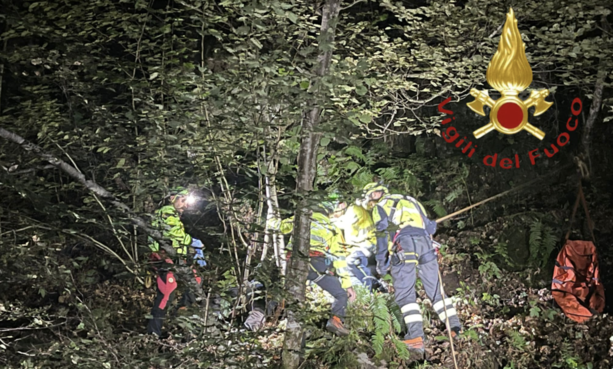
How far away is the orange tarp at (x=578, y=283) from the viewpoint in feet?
18.5

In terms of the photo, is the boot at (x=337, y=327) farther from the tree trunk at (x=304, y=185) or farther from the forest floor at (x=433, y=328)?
the tree trunk at (x=304, y=185)

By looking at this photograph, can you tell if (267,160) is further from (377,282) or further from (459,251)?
(459,251)

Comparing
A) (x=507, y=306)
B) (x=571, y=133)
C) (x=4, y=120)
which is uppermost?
(x=571, y=133)

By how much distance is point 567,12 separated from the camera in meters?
5.09

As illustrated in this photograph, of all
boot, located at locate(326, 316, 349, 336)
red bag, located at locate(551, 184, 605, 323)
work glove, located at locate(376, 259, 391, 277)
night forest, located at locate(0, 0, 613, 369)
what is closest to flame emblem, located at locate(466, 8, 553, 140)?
night forest, located at locate(0, 0, 613, 369)

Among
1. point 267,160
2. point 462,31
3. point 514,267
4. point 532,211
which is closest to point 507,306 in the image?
point 514,267

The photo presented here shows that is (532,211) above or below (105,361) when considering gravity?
above

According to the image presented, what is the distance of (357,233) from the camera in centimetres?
595

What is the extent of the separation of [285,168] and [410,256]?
2.35 metres

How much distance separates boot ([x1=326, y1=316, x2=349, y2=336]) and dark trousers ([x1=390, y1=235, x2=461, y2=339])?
636 millimetres

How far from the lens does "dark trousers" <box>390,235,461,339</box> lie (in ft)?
18.1

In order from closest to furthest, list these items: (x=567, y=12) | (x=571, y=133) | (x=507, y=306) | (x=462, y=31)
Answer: (x=567, y=12) → (x=462, y=31) → (x=507, y=306) → (x=571, y=133)

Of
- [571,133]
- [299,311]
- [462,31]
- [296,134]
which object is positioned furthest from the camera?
[571,133]

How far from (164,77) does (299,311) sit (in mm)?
1908
